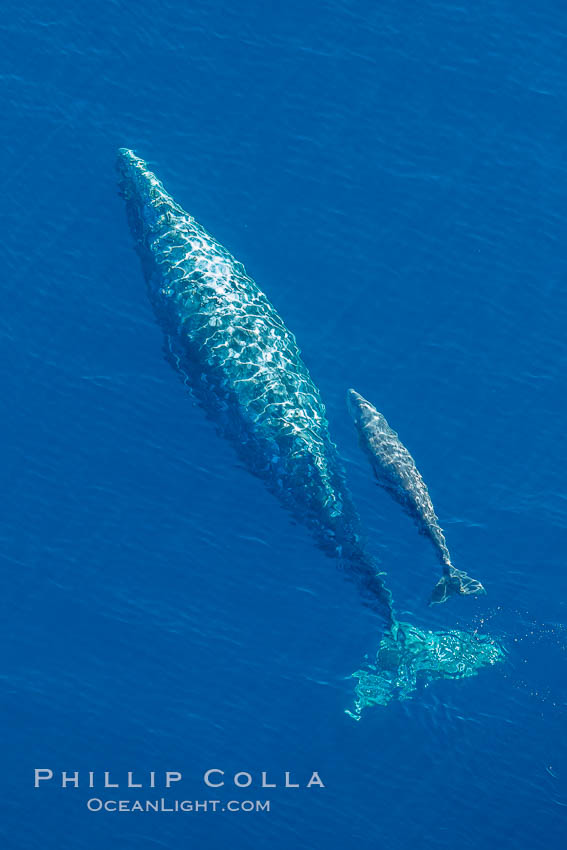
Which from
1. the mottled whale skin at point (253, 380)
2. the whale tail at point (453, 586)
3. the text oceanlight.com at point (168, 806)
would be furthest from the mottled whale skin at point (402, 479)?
the text oceanlight.com at point (168, 806)

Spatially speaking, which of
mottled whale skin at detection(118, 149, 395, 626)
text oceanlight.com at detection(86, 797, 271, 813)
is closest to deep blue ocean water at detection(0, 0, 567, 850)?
text oceanlight.com at detection(86, 797, 271, 813)

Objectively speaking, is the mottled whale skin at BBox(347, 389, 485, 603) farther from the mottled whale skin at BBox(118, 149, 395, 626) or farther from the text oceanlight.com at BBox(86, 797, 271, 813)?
the text oceanlight.com at BBox(86, 797, 271, 813)

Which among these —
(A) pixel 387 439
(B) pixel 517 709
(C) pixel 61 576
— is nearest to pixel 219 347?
(A) pixel 387 439

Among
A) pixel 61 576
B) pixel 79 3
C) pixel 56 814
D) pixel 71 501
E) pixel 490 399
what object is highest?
pixel 79 3

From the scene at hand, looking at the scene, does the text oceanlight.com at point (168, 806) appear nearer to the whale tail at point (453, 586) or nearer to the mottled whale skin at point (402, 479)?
the whale tail at point (453, 586)

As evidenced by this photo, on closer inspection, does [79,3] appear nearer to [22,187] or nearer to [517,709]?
[22,187]

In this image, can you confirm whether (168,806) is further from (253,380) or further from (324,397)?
(324,397)
